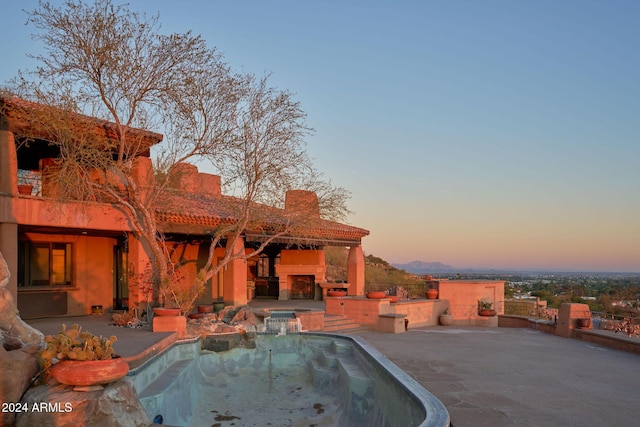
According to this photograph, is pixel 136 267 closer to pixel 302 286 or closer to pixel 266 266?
pixel 302 286

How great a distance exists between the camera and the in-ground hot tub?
671 centimetres

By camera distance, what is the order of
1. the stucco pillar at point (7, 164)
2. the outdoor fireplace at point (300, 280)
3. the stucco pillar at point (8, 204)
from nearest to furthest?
the stucco pillar at point (8, 204) → the stucco pillar at point (7, 164) → the outdoor fireplace at point (300, 280)

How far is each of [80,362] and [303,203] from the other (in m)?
11.5

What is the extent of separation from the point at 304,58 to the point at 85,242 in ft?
33.0

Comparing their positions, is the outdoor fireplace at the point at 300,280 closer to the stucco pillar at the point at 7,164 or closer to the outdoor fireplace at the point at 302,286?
the outdoor fireplace at the point at 302,286

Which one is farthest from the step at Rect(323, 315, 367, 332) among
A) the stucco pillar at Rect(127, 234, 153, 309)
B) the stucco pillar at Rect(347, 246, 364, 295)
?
the stucco pillar at Rect(127, 234, 153, 309)

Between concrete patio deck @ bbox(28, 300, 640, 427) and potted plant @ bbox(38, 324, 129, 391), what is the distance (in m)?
2.95

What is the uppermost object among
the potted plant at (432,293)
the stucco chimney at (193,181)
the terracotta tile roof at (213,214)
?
the stucco chimney at (193,181)

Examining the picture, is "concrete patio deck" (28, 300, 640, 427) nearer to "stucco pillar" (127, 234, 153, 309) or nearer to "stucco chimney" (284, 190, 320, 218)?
"stucco pillar" (127, 234, 153, 309)

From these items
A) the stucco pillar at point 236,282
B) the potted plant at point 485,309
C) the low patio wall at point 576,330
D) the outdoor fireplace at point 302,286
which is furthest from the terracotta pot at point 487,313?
the stucco pillar at point 236,282

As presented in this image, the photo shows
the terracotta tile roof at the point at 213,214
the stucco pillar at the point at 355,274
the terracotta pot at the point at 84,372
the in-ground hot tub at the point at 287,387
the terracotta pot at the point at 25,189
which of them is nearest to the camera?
the terracotta pot at the point at 84,372

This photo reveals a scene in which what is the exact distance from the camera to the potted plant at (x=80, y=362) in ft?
15.1

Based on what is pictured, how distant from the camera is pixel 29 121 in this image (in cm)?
1190

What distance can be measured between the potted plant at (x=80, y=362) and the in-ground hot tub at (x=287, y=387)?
106cm
